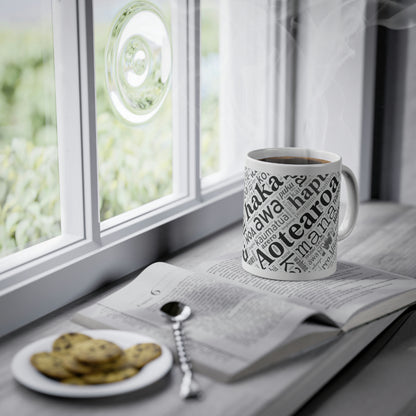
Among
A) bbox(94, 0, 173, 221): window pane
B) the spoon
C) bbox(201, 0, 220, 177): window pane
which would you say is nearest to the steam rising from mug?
bbox(94, 0, 173, 221): window pane

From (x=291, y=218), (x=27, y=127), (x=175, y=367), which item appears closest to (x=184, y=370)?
(x=175, y=367)

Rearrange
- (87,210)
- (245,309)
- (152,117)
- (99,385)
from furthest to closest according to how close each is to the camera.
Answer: (152,117) < (87,210) < (245,309) < (99,385)

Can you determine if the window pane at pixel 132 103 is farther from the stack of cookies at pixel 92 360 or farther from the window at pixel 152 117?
the stack of cookies at pixel 92 360

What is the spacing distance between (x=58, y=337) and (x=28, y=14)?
36cm

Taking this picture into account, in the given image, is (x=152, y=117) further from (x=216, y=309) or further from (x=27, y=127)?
(x=216, y=309)

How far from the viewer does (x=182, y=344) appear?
67 cm

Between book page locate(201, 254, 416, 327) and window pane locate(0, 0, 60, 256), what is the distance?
221 mm

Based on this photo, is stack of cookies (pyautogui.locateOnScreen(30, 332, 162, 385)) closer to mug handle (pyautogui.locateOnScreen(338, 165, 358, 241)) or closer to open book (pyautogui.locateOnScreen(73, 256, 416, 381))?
open book (pyautogui.locateOnScreen(73, 256, 416, 381))

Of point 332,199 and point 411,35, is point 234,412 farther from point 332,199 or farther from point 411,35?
point 411,35

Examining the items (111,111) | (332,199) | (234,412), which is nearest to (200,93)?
(111,111)

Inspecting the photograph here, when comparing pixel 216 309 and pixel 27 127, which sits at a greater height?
pixel 27 127

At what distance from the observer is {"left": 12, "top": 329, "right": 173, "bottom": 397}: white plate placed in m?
0.59

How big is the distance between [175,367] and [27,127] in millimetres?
340

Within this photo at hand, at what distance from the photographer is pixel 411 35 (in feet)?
3.83
